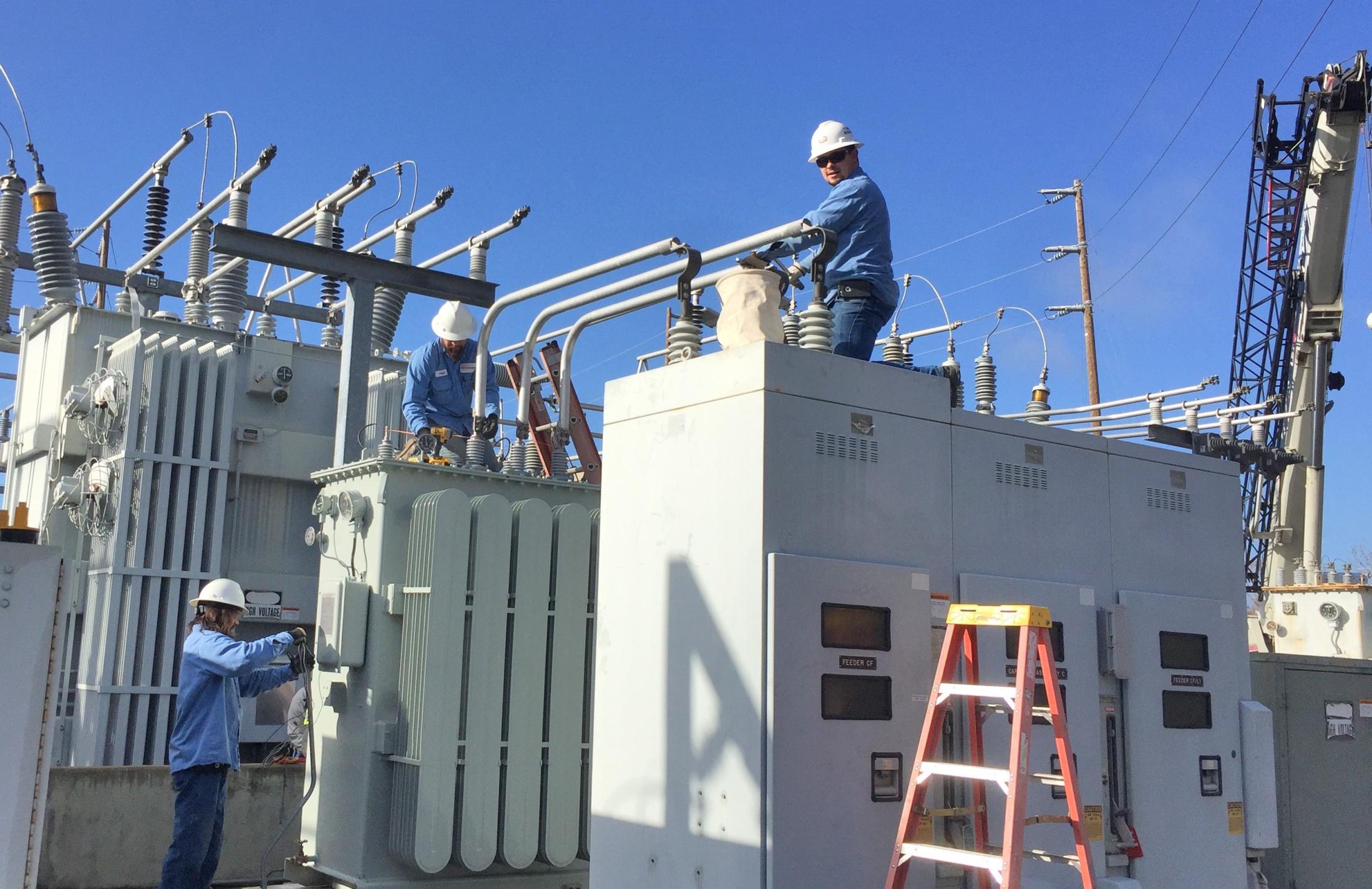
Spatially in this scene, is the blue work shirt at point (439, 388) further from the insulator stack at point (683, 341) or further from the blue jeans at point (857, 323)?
the blue jeans at point (857, 323)

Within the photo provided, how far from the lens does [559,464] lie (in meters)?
8.45

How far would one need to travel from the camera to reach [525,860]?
285 inches

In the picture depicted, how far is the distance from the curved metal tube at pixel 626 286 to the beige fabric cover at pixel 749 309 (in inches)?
19.1

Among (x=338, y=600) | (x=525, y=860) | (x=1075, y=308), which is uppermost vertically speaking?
(x=1075, y=308)

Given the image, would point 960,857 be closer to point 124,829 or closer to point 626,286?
point 626,286

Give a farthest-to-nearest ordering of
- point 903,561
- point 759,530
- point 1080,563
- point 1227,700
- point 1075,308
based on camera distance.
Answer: point 1075,308 < point 1227,700 < point 1080,563 < point 903,561 < point 759,530

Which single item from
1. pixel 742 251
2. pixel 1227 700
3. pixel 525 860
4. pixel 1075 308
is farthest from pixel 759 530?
pixel 1075 308

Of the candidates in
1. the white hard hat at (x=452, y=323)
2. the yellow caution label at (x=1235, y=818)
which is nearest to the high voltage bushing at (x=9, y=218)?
the white hard hat at (x=452, y=323)

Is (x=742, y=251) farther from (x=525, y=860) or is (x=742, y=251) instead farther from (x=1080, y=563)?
(x=525, y=860)

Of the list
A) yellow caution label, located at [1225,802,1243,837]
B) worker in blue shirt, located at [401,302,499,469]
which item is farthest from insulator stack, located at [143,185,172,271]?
yellow caution label, located at [1225,802,1243,837]

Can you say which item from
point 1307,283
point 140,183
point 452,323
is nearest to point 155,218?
point 140,183

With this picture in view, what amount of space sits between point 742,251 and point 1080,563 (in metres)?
2.50

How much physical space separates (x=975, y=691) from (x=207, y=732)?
14.1ft

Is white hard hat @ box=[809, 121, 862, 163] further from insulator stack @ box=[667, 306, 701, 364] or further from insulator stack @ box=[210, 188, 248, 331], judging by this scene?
insulator stack @ box=[210, 188, 248, 331]
